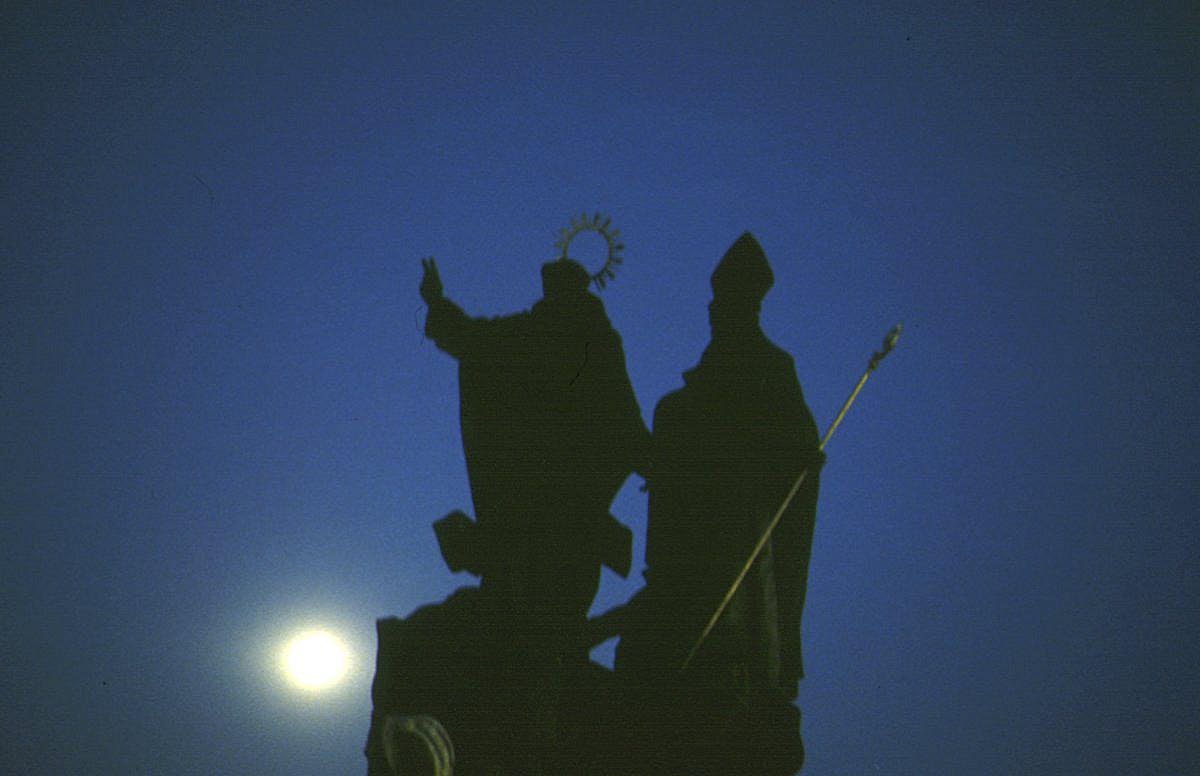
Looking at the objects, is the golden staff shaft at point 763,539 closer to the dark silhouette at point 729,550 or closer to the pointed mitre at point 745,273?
the dark silhouette at point 729,550

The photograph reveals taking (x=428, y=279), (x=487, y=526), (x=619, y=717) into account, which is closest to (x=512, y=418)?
(x=487, y=526)

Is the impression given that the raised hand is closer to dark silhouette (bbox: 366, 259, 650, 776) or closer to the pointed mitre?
dark silhouette (bbox: 366, 259, 650, 776)

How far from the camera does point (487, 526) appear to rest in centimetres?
781

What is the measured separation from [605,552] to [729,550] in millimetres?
1229

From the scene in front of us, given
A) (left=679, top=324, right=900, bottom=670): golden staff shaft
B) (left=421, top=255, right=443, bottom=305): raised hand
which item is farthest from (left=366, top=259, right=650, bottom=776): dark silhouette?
(left=679, top=324, right=900, bottom=670): golden staff shaft

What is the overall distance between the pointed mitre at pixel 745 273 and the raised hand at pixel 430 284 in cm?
321

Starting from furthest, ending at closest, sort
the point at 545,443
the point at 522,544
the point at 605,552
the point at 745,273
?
the point at 745,273
the point at 545,443
the point at 605,552
the point at 522,544

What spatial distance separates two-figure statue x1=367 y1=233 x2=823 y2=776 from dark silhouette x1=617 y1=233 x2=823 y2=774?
18mm

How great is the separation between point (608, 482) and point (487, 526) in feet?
4.41

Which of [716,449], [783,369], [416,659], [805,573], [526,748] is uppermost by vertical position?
[783,369]


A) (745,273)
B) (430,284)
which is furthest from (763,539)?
(430,284)

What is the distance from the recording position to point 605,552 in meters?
7.98

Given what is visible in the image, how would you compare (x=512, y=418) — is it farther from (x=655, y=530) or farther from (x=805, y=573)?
(x=805, y=573)

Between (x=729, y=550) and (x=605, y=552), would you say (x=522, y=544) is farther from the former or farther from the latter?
(x=729, y=550)
